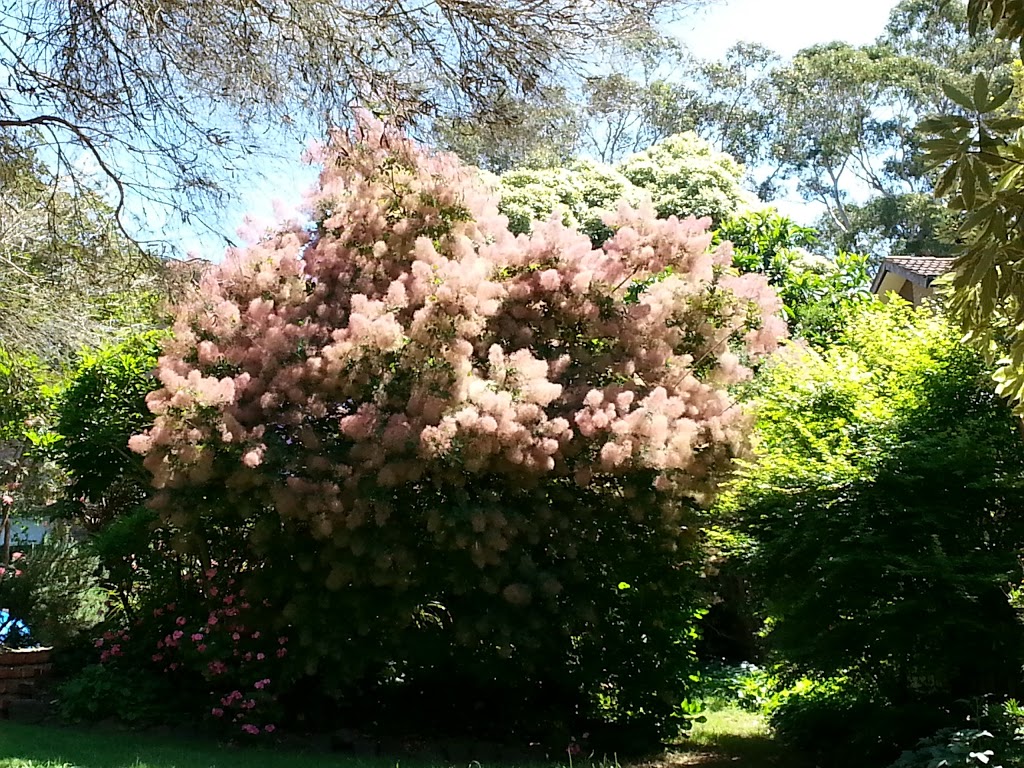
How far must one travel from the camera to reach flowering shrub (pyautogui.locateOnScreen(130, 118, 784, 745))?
745 centimetres

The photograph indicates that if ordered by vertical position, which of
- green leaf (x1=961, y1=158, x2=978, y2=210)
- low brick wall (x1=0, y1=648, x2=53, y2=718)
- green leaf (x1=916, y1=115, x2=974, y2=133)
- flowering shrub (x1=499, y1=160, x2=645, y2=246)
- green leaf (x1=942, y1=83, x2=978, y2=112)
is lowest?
low brick wall (x1=0, y1=648, x2=53, y2=718)

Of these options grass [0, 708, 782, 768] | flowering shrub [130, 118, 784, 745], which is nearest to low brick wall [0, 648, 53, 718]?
grass [0, 708, 782, 768]

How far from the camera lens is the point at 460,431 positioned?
7254 mm

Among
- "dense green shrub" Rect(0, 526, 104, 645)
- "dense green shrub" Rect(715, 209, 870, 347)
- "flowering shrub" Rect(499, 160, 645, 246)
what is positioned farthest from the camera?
"flowering shrub" Rect(499, 160, 645, 246)

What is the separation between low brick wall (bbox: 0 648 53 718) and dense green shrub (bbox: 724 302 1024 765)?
20.4ft

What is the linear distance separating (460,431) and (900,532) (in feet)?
9.72

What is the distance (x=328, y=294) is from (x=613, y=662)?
382 centimetres

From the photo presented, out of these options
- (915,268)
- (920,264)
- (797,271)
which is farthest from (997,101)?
(920,264)

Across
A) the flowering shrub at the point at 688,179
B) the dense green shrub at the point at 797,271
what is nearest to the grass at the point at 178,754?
the dense green shrub at the point at 797,271

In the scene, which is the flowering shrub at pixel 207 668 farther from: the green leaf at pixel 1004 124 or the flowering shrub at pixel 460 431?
the green leaf at pixel 1004 124

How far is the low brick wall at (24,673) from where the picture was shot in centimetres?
896

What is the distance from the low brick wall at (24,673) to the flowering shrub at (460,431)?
1.89 m

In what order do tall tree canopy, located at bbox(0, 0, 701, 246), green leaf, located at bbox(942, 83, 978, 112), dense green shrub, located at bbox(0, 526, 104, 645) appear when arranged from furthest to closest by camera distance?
dense green shrub, located at bbox(0, 526, 104, 645) → tall tree canopy, located at bbox(0, 0, 701, 246) → green leaf, located at bbox(942, 83, 978, 112)

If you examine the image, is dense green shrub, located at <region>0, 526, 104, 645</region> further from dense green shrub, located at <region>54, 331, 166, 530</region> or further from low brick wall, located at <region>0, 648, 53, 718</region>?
dense green shrub, located at <region>54, 331, 166, 530</region>
